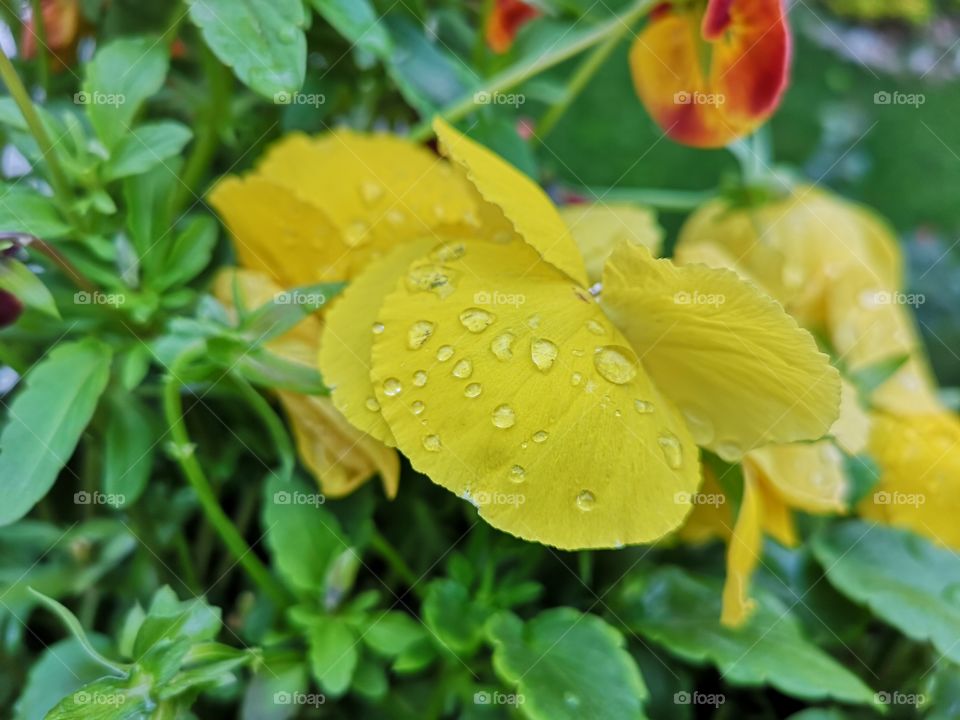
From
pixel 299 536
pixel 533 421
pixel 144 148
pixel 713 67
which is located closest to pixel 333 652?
pixel 299 536

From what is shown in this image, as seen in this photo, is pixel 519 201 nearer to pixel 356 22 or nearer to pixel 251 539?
pixel 356 22

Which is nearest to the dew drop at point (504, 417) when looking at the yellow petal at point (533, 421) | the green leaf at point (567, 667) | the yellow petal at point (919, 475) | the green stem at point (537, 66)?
the yellow petal at point (533, 421)

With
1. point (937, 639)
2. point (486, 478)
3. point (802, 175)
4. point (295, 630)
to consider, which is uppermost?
point (486, 478)

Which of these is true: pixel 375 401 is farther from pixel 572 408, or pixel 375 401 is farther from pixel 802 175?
pixel 802 175

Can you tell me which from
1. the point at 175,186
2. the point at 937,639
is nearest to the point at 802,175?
the point at 937,639

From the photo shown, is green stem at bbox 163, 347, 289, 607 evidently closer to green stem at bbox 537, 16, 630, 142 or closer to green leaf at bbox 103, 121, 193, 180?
green leaf at bbox 103, 121, 193, 180

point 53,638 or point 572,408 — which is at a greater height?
point 572,408
